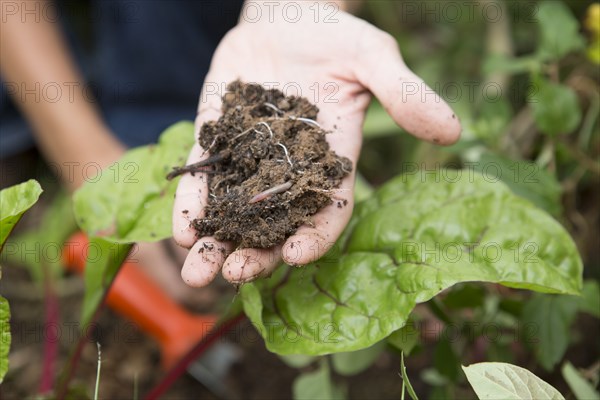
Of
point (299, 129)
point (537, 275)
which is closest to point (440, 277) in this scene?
point (537, 275)

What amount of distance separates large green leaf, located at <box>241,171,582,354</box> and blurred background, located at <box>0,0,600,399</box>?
0.16m

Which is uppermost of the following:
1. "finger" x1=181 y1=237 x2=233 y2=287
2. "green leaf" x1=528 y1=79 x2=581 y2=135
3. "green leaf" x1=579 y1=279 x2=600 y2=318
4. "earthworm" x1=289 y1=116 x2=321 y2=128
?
"earthworm" x1=289 y1=116 x2=321 y2=128

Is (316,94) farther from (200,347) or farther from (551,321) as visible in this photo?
(551,321)

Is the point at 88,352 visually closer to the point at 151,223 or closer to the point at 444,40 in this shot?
the point at 151,223

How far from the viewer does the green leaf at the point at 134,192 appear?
1430 mm

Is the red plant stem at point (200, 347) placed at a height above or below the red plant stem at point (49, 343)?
above

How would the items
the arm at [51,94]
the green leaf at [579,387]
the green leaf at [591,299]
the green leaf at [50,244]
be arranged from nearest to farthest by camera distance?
1. the green leaf at [579,387]
2. the green leaf at [591,299]
3. the green leaf at [50,244]
4. the arm at [51,94]

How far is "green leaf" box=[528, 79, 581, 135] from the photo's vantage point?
1664 mm

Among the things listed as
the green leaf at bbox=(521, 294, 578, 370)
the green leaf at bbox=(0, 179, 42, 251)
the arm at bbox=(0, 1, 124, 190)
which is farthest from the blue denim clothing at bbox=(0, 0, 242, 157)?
the green leaf at bbox=(521, 294, 578, 370)

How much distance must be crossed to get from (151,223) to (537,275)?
Result: 811 millimetres

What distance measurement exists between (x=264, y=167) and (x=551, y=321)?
74 cm

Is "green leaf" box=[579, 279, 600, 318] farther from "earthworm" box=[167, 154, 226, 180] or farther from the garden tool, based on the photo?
the garden tool

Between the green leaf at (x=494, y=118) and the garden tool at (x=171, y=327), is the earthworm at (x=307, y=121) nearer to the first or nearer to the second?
the green leaf at (x=494, y=118)

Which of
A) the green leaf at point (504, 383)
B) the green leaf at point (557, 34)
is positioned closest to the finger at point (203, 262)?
the green leaf at point (504, 383)
